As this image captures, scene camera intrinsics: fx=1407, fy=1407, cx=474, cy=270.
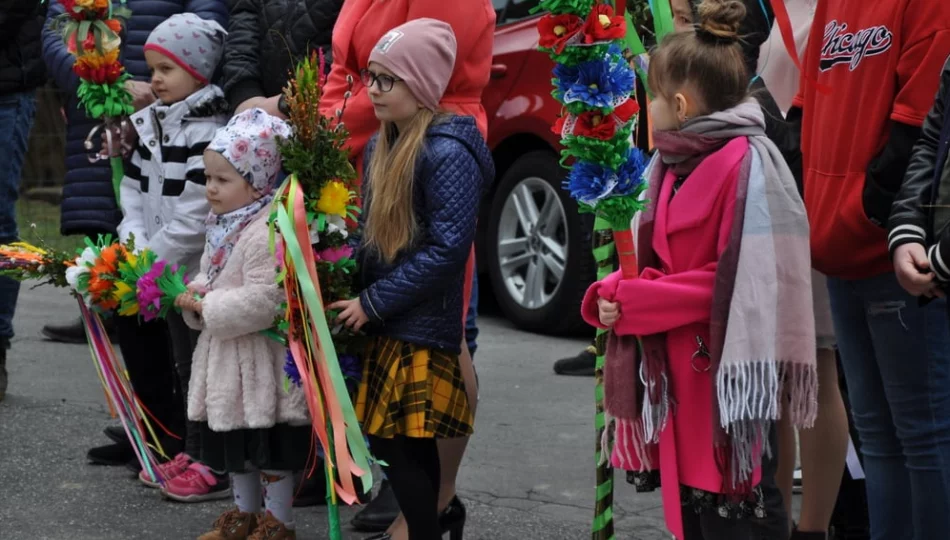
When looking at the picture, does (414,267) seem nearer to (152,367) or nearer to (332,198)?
(332,198)

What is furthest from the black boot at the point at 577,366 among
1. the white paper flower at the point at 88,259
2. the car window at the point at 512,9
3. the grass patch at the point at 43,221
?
the grass patch at the point at 43,221

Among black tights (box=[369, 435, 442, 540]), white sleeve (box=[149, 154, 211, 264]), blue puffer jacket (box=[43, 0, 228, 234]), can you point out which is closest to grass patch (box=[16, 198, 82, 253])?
blue puffer jacket (box=[43, 0, 228, 234])

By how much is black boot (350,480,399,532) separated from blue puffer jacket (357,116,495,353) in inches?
35.6

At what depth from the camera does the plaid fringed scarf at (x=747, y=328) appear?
128 inches

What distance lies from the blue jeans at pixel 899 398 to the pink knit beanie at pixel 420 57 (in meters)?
1.24

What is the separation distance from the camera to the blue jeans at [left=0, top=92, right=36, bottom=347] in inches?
245

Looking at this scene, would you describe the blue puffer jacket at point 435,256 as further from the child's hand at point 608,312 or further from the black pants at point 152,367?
the black pants at point 152,367

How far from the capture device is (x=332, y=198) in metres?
3.92

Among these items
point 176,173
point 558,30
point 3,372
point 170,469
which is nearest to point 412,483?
point 558,30

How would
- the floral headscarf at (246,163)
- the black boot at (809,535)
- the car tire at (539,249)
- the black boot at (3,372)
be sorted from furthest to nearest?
1. the car tire at (539,249)
2. the black boot at (3,372)
3. the floral headscarf at (246,163)
4. the black boot at (809,535)

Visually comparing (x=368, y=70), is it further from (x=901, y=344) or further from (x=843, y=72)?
(x=901, y=344)

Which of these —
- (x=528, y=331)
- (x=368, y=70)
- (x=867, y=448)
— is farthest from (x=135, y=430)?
(x=528, y=331)

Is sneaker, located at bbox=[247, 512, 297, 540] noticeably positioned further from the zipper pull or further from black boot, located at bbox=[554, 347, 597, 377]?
black boot, located at bbox=[554, 347, 597, 377]

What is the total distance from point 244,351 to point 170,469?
3.38ft
